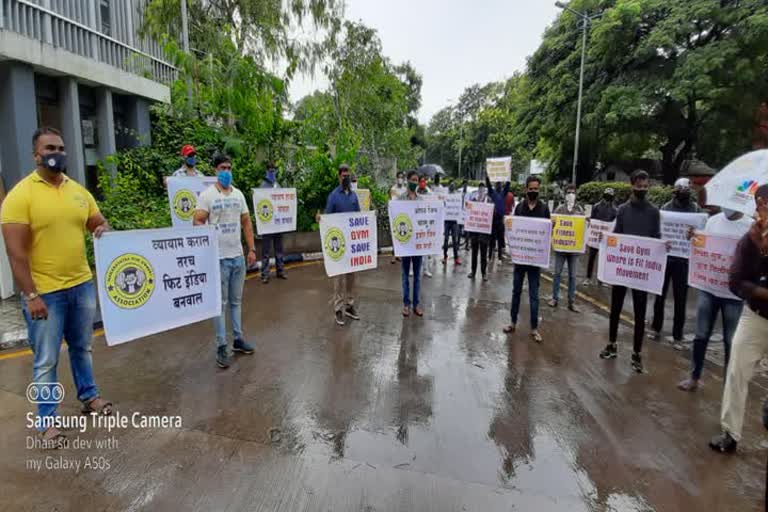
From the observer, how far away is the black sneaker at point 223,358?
4.93 meters

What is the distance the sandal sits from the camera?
3857mm

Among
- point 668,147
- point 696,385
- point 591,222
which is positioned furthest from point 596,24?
point 696,385

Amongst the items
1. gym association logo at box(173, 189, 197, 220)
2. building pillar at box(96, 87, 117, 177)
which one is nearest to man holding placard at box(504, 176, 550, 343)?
gym association logo at box(173, 189, 197, 220)

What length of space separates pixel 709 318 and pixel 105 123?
40.3ft

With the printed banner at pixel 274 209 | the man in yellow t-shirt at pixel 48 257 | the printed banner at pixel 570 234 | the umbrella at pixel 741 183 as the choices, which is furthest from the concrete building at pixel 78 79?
the umbrella at pixel 741 183

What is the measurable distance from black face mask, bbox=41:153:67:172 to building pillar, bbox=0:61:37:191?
608 cm

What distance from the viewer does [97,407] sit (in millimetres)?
3852

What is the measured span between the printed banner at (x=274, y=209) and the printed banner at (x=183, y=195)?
124 cm

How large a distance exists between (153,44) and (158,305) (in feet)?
40.0

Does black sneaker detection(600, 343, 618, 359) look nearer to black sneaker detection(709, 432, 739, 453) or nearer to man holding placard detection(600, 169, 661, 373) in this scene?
man holding placard detection(600, 169, 661, 373)

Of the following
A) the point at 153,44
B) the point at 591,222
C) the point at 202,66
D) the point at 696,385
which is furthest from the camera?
the point at 153,44

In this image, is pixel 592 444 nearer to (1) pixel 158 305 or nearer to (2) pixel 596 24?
(1) pixel 158 305

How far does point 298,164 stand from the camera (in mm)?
12008

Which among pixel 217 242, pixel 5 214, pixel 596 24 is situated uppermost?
pixel 596 24
